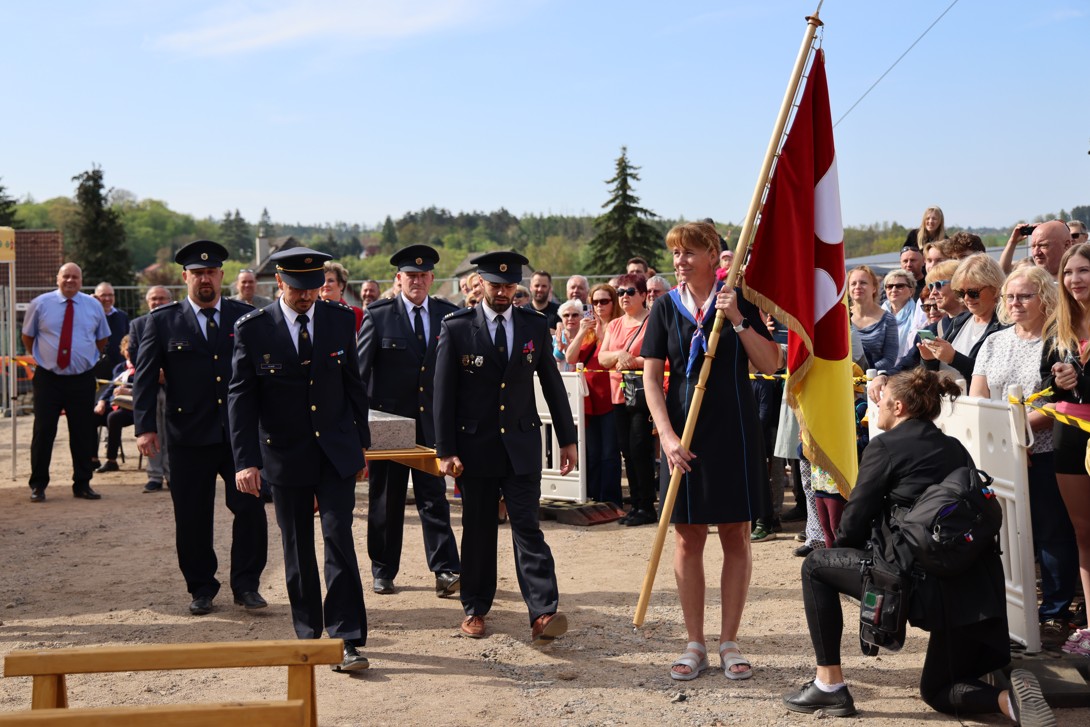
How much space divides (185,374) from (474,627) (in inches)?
104

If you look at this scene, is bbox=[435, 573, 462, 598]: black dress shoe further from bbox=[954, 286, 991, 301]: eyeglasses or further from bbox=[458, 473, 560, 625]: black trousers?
bbox=[954, 286, 991, 301]: eyeglasses

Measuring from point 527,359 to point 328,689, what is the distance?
2.21 meters

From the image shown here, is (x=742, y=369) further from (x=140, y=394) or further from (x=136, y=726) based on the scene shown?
(x=140, y=394)

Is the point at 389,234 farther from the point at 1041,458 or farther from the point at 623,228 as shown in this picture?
the point at 1041,458

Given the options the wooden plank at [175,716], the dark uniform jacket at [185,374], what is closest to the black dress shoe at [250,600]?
the dark uniform jacket at [185,374]

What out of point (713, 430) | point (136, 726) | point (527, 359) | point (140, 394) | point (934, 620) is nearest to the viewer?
point (136, 726)

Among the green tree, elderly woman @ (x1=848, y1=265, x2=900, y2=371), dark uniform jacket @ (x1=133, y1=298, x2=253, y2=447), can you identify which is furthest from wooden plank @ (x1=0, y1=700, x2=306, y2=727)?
the green tree

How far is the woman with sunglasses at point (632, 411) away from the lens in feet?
34.5

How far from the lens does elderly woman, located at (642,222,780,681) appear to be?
19.1 ft

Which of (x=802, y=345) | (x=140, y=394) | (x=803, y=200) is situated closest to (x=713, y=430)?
(x=802, y=345)

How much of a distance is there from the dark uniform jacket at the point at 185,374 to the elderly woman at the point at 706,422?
321cm

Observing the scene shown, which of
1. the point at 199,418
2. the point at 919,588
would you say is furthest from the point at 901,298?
the point at 199,418

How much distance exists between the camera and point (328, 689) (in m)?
5.93

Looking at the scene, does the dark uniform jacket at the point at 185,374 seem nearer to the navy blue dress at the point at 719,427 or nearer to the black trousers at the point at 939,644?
the navy blue dress at the point at 719,427
